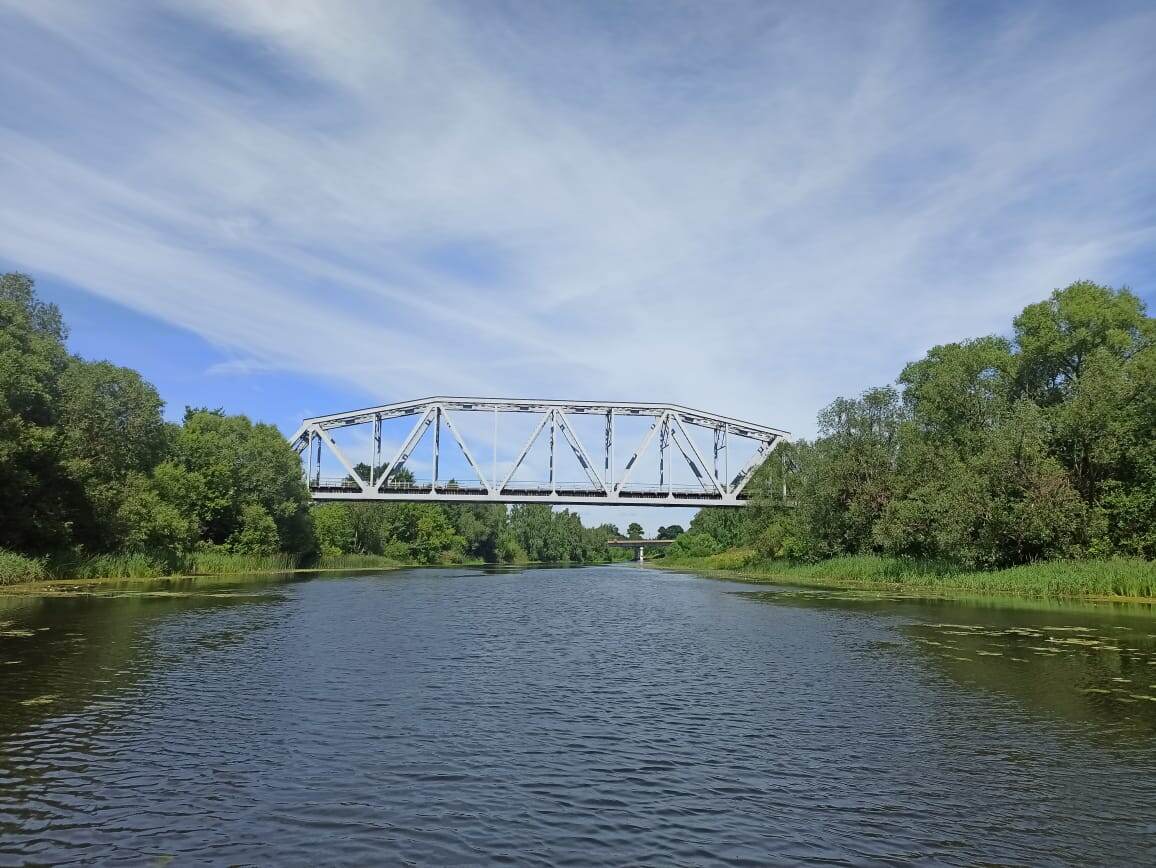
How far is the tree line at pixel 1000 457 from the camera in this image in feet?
166

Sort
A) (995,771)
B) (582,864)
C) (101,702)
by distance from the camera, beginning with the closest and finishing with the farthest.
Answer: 1. (582,864)
2. (995,771)
3. (101,702)

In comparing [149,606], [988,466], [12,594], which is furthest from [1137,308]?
[12,594]

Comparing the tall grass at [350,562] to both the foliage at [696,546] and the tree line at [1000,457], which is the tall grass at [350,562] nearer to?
the tree line at [1000,457]

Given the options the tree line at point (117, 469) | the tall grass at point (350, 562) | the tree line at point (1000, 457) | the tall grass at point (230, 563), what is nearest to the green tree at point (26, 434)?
the tree line at point (117, 469)

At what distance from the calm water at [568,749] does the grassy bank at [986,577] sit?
21.1 metres

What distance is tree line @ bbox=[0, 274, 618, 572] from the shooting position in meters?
46.3

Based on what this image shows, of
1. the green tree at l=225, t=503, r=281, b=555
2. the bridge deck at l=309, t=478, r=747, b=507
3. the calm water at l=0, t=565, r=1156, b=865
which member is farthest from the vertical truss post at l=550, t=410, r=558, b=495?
the calm water at l=0, t=565, r=1156, b=865

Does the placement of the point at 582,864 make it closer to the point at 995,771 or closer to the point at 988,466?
the point at 995,771

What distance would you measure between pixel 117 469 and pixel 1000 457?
196 ft

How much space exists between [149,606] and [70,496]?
22659 millimetres

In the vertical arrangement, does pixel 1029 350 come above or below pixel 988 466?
above

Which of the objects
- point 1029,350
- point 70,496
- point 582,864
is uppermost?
point 1029,350

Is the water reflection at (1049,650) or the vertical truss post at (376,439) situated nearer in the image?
the water reflection at (1049,650)

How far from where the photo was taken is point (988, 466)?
175ft
